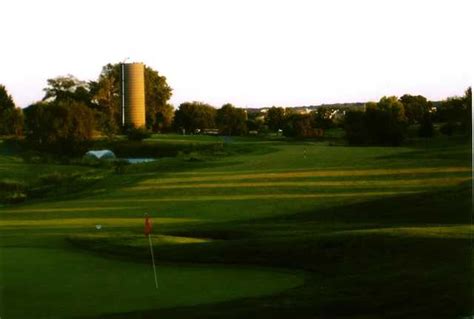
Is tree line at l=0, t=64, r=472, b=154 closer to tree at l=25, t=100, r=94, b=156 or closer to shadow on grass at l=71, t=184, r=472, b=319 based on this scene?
tree at l=25, t=100, r=94, b=156

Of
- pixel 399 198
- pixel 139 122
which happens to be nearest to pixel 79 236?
pixel 399 198

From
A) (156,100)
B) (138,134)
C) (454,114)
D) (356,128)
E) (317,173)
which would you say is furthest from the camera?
(156,100)

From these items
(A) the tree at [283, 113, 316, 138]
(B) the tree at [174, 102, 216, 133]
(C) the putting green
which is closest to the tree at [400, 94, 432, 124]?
(A) the tree at [283, 113, 316, 138]

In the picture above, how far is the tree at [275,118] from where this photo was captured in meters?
72.6

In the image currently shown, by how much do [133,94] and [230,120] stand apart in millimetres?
10126

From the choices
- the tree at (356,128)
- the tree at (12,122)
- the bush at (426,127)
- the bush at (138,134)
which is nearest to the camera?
the bush at (426,127)

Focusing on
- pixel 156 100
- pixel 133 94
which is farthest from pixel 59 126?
pixel 156 100

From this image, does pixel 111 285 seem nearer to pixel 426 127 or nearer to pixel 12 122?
pixel 426 127

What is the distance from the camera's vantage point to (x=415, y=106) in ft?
207

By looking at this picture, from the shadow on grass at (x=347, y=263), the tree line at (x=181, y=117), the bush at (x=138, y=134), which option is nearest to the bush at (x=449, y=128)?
the tree line at (x=181, y=117)

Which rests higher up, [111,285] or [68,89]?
[68,89]

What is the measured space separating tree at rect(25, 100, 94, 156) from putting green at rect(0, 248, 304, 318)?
43.8 meters

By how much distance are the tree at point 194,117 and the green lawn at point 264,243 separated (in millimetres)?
40692

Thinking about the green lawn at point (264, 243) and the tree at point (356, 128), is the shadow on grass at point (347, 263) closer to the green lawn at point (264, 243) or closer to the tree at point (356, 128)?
the green lawn at point (264, 243)
